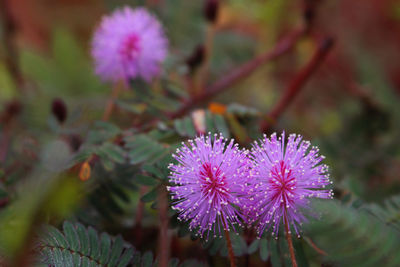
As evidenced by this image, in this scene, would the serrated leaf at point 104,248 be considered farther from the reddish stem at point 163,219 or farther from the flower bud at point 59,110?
the flower bud at point 59,110

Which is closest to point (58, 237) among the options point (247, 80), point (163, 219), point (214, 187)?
point (163, 219)

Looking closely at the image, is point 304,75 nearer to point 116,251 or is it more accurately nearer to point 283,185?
point 283,185

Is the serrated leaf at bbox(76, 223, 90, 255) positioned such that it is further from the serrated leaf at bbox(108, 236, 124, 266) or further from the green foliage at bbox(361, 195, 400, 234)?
the green foliage at bbox(361, 195, 400, 234)

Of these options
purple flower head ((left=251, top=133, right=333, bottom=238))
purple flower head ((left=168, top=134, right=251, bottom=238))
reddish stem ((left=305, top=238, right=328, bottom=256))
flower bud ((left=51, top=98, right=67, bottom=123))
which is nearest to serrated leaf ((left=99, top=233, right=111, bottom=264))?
purple flower head ((left=168, top=134, right=251, bottom=238))

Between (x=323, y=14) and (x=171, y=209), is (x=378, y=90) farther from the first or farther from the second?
(x=171, y=209)

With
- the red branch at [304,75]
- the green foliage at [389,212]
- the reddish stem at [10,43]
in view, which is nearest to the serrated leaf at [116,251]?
the green foliage at [389,212]

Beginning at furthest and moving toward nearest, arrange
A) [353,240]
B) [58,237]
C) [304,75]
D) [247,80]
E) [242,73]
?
[247,80]
[242,73]
[304,75]
[58,237]
[353,240]

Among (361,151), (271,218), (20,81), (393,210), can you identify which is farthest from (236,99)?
(271,218)
